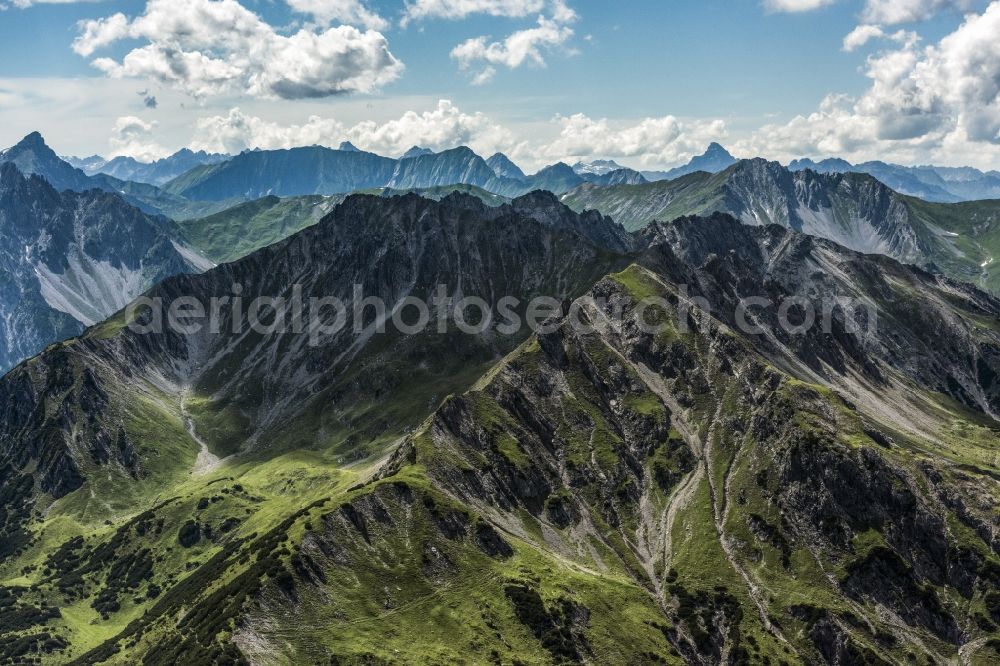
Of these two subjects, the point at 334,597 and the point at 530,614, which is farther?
the point at 530,614

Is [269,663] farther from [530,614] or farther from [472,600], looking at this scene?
[530,614]

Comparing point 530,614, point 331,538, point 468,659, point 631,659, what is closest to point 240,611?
point 331,538

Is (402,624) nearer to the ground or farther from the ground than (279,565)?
nearer to the ground

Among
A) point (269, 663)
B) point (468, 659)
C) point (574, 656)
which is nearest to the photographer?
point (269, 663)

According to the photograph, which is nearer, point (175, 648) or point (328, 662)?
point (328, 662)

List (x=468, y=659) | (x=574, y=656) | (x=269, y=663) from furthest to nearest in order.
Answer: (x=574, y=656)
(x=468, y=659)
(x=269, y=663)

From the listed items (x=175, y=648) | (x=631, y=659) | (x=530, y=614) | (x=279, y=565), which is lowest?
(x=631, y=659)

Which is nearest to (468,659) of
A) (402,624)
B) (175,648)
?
(402,624)

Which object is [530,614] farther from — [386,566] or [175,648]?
[175,648]

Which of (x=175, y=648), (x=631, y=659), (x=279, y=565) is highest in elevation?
(x=279, y=565)
